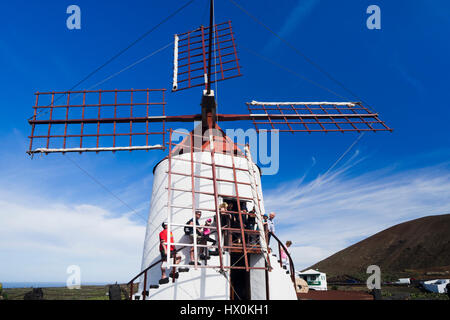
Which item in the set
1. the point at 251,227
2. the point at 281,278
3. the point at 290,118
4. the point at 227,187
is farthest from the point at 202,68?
the point at 281,278

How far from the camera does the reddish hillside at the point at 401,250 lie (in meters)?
43.7

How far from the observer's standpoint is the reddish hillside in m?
43.7

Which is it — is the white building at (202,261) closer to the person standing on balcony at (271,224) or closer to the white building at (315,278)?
the person standing on balcony at (271,224)

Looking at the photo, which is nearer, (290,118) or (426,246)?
(290,118)

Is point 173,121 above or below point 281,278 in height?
above

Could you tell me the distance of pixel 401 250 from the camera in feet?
160

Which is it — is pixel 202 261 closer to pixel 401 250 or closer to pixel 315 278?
pixel 315 278

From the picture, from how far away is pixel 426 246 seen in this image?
153ft

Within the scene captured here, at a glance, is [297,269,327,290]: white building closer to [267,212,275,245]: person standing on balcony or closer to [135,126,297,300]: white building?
[135,126,297,300]: white building

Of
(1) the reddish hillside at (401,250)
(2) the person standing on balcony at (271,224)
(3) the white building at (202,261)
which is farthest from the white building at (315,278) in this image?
(1) the reddish hillside at (401,250)

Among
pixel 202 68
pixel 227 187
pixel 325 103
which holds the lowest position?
pixel 227 187
